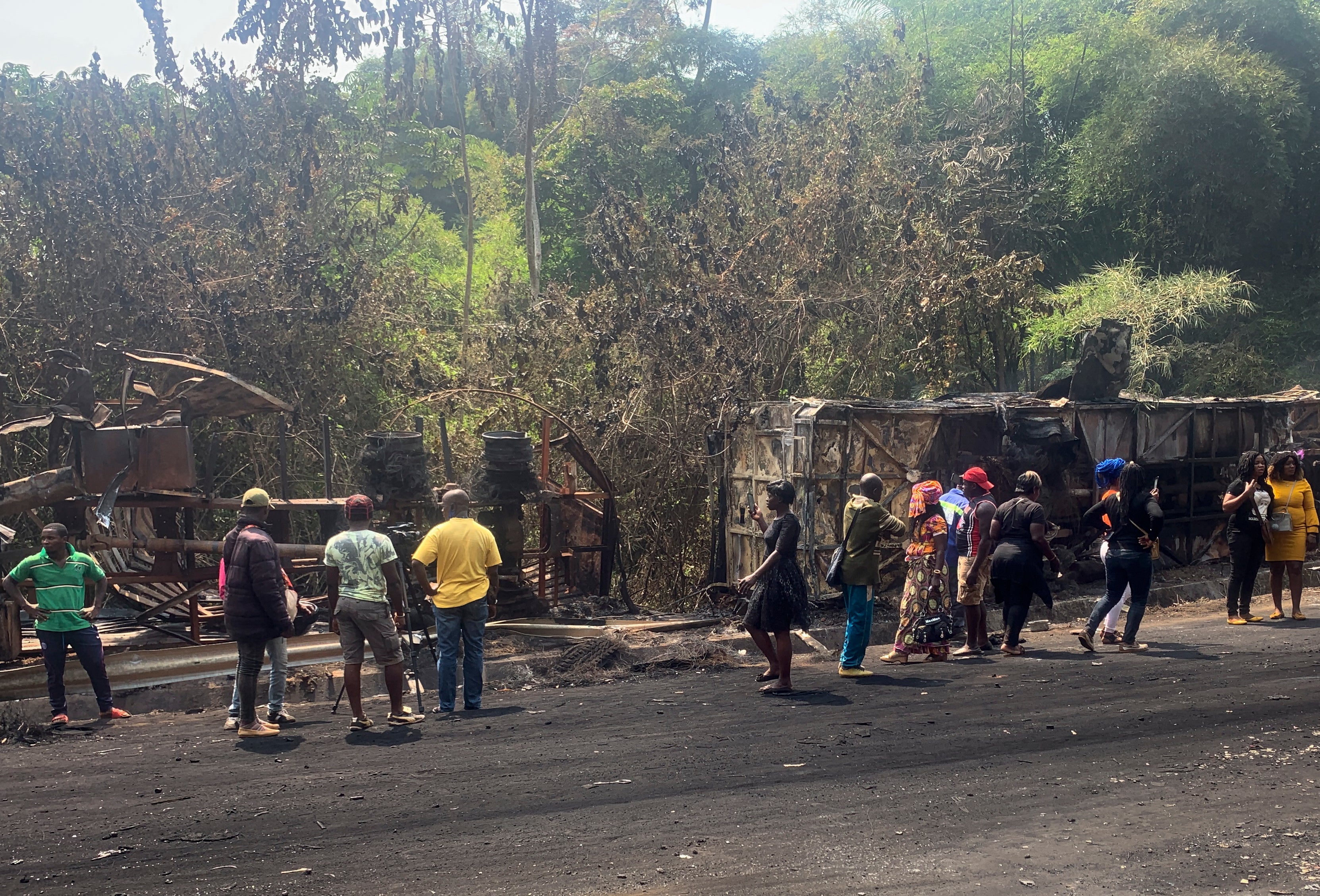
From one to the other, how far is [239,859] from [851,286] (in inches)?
632

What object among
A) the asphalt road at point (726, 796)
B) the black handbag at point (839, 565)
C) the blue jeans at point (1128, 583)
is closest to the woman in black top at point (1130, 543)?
the blue jeans at point (1128, 583)

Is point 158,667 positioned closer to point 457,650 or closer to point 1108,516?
point 457,650

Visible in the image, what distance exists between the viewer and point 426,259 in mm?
30594

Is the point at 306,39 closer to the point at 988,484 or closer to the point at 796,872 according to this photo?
the point at 988,484

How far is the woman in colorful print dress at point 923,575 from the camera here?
962 cm

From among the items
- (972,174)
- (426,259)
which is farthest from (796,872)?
(426,259)

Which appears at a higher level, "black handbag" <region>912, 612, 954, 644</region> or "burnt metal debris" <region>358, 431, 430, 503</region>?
"burnt metal debris" <region>358, 431, 430, 503</region>

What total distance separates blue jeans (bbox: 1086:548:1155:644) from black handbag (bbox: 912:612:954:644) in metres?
1.34

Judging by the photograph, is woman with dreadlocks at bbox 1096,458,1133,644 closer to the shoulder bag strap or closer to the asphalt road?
the asphalt road

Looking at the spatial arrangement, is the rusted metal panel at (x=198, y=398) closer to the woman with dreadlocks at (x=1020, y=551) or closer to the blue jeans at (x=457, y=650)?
the blue jeans at (x=457, y=650)

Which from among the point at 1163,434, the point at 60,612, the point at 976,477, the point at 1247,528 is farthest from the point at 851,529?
the point at 1163,434

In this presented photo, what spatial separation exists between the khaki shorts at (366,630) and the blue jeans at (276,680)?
582mm

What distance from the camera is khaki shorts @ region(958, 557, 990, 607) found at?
993cm

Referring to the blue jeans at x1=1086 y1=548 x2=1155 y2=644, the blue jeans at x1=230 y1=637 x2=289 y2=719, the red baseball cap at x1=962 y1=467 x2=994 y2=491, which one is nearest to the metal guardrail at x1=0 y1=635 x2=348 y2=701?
the blue jeans at x1=230 y1=637 x2=289 y2=719
